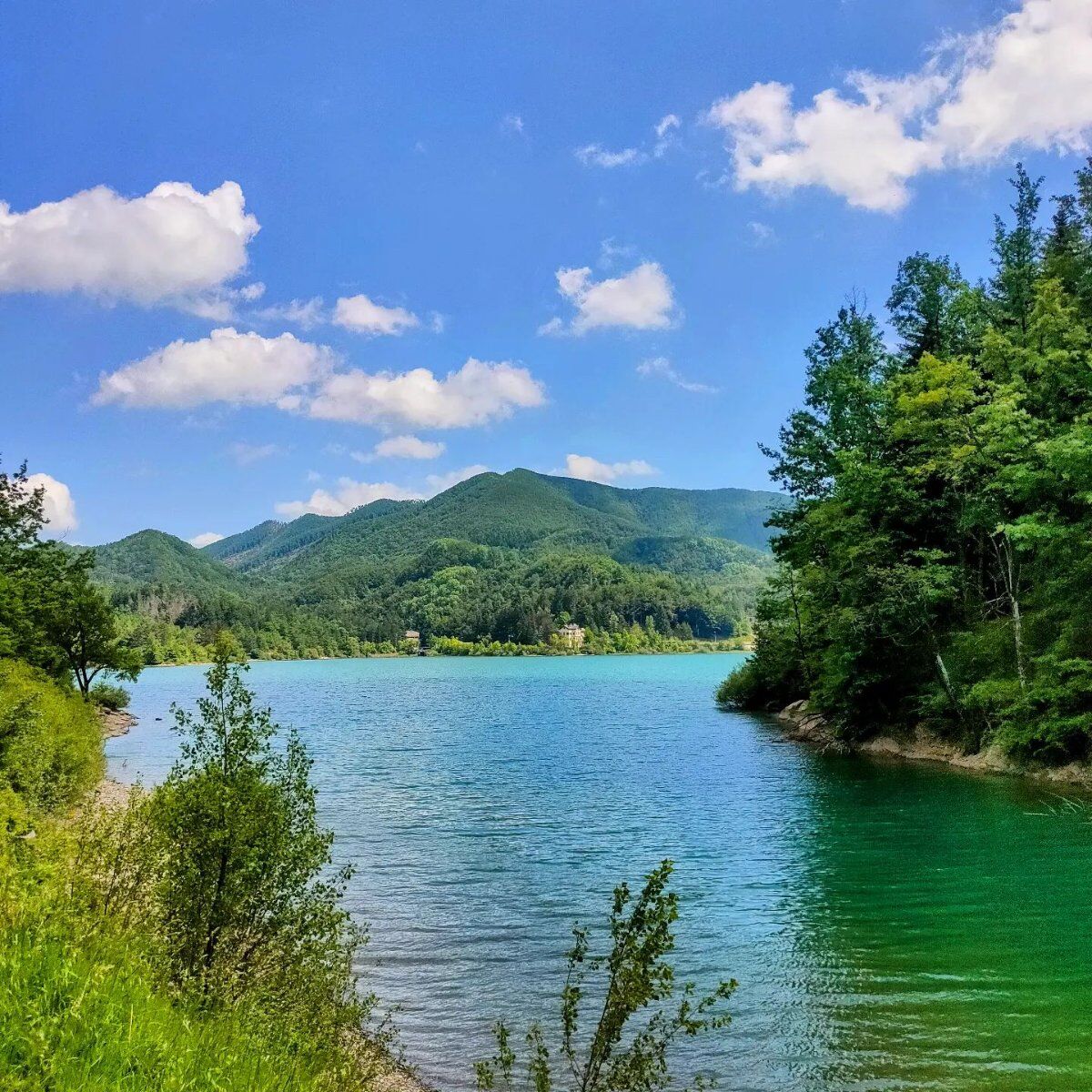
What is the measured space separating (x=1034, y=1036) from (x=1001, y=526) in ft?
76.9

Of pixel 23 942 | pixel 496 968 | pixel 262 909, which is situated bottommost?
pixel 496 968

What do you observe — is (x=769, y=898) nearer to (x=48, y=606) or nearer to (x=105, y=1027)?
(x=105, y=1027)

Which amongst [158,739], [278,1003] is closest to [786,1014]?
[278,1003]

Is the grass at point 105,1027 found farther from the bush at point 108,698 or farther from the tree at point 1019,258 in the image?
the bush at point 108,698

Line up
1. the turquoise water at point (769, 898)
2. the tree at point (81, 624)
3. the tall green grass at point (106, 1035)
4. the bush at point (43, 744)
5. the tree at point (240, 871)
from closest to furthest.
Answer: the tall green grass at point (106, 1035)
the tree at point (240, 871)
the turquoise water at point (769, 898)
the bush at point (43, 744)
the tree at point (81, 624)

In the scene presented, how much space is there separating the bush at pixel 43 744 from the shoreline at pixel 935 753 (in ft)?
109

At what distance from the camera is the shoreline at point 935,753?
101 ft

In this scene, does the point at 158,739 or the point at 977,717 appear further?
the point at 158,739

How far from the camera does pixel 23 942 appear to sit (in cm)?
642

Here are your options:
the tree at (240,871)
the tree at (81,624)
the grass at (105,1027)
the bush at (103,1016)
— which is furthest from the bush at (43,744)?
the tree at (81,624)

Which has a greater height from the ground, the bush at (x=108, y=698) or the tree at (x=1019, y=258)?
the tree at (x=1019, y=258)

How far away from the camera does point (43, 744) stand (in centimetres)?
2288

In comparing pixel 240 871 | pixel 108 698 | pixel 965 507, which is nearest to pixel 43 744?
pixel 240 871

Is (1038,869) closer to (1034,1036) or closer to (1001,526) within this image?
(1034,1036)
